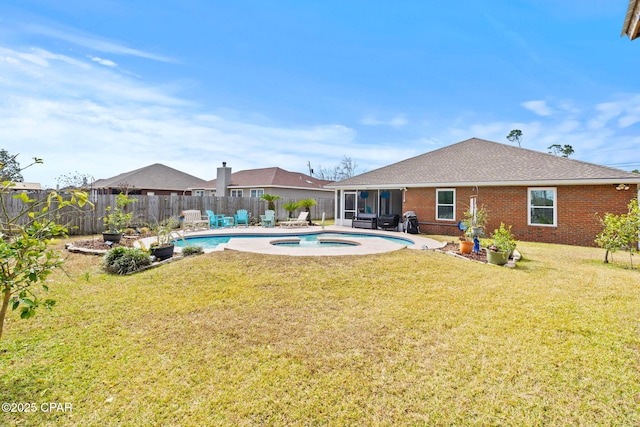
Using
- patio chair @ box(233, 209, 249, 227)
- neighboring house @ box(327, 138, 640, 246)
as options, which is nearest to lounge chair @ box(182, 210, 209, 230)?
patio chair @ box(233, 209, 249, 227)

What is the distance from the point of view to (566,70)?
46.0 ft

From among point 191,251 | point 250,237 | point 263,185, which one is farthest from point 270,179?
point 191,251

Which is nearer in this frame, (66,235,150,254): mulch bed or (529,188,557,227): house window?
(66,235,150,254): mulch bed

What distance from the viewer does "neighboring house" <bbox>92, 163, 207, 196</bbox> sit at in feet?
93.3

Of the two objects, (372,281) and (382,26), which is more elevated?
(382,26)

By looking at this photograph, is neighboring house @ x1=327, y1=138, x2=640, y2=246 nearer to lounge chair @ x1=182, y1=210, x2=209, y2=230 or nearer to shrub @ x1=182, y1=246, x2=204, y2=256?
lounge chair @ x1=182, y1=210, x2=209, y2=230

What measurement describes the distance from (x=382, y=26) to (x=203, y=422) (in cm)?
1345

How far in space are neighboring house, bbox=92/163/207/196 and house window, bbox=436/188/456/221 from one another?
79.2ft

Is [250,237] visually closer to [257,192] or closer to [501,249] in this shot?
[501,249]

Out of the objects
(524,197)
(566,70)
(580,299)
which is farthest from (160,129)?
(566,70)

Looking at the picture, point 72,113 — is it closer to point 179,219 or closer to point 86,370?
point 179,219

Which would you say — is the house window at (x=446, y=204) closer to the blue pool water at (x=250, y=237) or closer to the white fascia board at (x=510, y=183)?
the white fascia board at (x=510, y=183)

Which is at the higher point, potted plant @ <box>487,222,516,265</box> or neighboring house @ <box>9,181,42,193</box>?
neighboring house @ <box>9,181,42,193</box>

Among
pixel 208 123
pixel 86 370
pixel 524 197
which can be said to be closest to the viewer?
pixel 86 370
